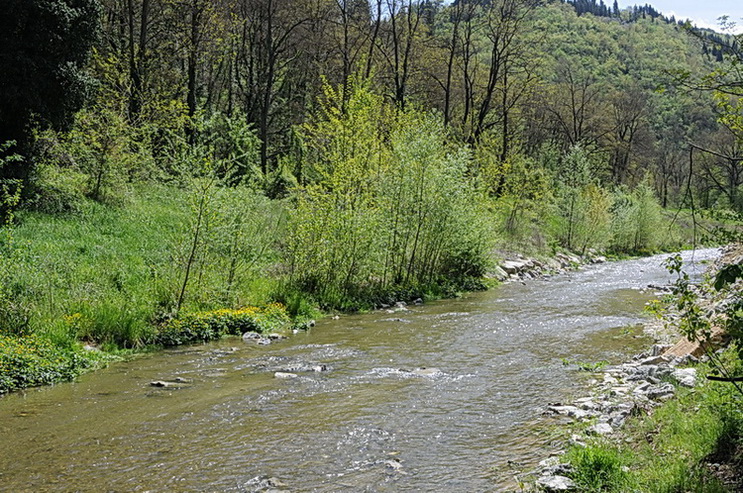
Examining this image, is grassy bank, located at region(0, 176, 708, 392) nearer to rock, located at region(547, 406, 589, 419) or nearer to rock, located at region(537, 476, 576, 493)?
rock, located at region(547, 406, 589, 419)

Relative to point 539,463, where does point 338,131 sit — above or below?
above

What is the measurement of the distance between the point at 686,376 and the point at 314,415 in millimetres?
5176

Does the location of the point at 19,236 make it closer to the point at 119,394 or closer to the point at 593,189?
the point at 119,394

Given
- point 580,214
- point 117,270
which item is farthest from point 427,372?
point 580,214

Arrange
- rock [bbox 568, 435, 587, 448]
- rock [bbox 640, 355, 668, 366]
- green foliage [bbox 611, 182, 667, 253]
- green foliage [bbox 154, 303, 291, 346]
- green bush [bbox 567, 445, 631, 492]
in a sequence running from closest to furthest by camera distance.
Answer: green bush [bbox 567, 445, 631, 492], rock [bbox 568, 435, 587, 448], rock [bbox 640, 355, 668, 366], green foliage [bbox 154, 303, 291, 346], green foliage [bbox 611, 182, 667, 253]

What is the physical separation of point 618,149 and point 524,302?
5061 centimetres

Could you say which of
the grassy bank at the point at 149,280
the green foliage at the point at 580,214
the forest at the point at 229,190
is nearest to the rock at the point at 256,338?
the grassy bank at the point at 149,280

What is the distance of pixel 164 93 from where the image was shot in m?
25.2

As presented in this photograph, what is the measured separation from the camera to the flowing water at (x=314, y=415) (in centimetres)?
616

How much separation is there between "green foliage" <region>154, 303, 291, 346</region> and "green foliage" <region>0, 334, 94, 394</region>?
84.9 inches

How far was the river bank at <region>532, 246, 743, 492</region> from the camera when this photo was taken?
499 cm

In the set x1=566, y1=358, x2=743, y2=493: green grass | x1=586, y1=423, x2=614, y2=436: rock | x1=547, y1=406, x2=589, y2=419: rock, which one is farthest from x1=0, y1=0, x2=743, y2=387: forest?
x1=547, y1=406, x2=589, y2=419: rock

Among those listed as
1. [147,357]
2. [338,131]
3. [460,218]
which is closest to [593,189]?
[460,218]

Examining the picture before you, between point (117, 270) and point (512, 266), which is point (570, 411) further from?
point (512, 266)
